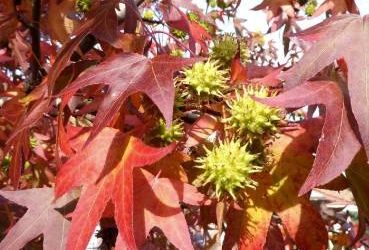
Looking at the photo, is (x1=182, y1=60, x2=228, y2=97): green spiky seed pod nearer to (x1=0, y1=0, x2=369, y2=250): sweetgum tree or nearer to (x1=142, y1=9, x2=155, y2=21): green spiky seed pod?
(x1=0, y1=0, x2=369, y2=250): sweetgum tree

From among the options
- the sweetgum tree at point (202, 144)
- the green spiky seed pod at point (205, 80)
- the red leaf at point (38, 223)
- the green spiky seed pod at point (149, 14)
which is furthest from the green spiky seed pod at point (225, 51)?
the green spiky seed pod at point (149, 14)

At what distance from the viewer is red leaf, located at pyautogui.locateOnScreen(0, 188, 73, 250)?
2.84 feet

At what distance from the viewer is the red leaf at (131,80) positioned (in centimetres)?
70

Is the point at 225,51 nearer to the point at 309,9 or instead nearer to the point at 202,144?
the point at 202,144

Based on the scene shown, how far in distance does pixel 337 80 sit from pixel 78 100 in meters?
0.46

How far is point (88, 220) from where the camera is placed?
753 mm

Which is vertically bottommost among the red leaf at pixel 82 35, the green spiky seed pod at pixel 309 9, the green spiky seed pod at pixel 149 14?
the green spiky seed pod at pixel 309 9

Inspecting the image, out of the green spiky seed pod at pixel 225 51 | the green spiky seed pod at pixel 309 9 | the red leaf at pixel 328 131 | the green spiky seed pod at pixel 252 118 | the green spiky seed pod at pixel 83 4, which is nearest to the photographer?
the red leaf at pixel 328 131

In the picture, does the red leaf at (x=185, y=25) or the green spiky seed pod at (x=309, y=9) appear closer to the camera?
the red leaf at (x=185, y=25)

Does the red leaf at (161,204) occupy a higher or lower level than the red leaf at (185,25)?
lower

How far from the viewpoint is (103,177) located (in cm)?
80

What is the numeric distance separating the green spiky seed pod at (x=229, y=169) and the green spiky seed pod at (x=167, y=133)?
0.24ft

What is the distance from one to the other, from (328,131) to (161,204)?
0.81 ft

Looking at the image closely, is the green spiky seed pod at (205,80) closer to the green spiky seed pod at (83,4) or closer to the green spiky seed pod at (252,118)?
the green spiky seed pod at (252,118)
